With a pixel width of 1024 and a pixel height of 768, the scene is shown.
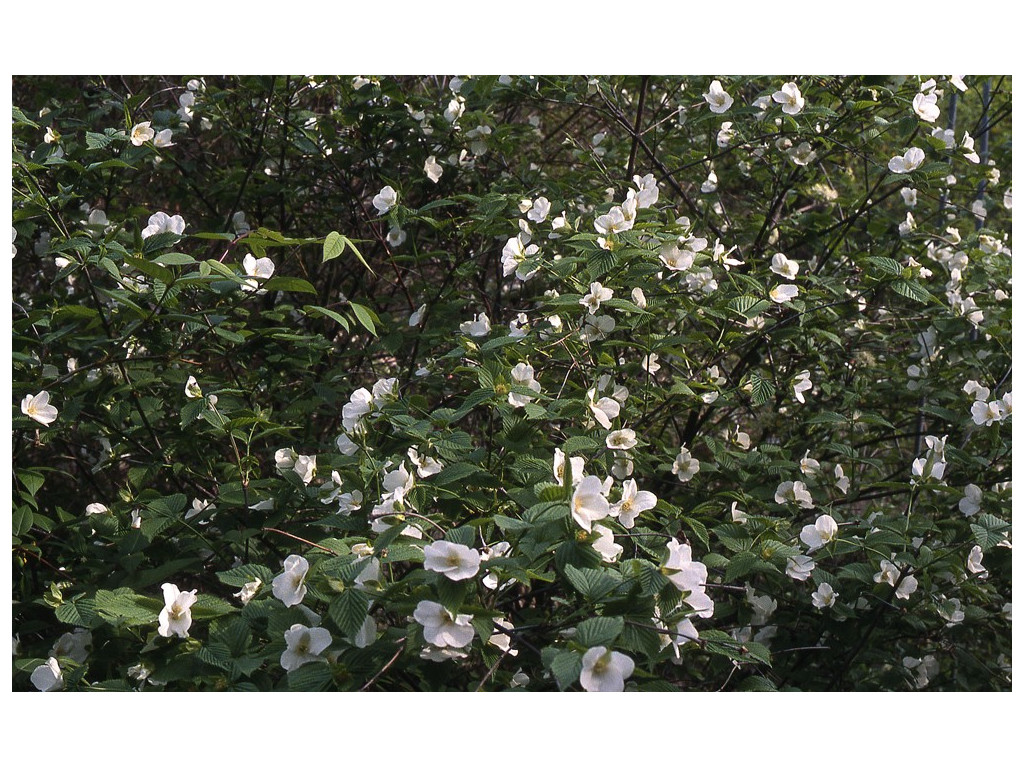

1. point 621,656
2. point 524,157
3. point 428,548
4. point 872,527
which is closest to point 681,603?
point 621,656

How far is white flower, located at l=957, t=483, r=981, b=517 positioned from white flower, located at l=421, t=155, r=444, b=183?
144 cm

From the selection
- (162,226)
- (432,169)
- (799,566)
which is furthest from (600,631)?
(432,169)

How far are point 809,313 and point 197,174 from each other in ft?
6.14

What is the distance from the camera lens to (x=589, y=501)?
0.96 metres

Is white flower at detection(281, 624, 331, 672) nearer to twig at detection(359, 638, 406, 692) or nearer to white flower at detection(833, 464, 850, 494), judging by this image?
twig at detection(359, 638, 406, 692)

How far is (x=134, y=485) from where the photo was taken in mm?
1651

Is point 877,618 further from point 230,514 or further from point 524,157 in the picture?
point 524,157

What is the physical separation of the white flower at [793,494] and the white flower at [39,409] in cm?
145

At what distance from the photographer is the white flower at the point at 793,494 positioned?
1693 millimetres

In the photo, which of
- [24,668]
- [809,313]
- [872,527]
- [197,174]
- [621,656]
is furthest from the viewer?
[197,174]

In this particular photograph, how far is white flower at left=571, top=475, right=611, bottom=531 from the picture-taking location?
944mm

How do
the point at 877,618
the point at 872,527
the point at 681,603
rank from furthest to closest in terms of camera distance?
the point at 877,618 < the point at 872,527 < the point at 681,603

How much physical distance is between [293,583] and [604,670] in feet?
1.34

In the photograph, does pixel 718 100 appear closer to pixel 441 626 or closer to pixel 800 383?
pixel 800 383
